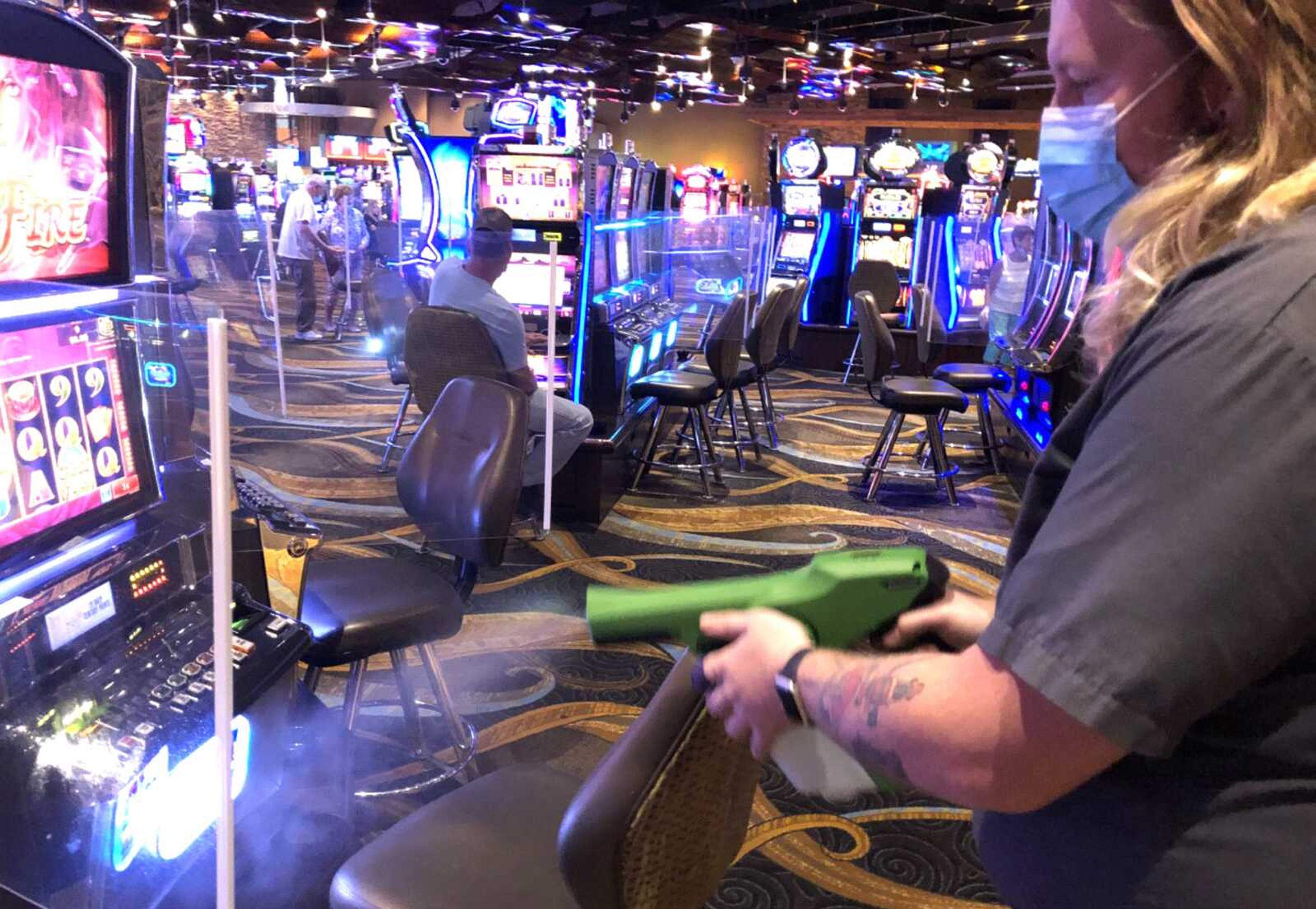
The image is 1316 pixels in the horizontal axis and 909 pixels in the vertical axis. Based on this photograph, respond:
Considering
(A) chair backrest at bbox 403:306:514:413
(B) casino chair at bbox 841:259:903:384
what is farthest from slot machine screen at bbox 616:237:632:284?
(B) casino chair at bbox 841:259:903:384

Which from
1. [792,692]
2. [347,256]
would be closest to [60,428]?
[792,692]

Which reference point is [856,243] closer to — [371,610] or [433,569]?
[433,569]

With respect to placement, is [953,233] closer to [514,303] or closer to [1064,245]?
[1064,245]

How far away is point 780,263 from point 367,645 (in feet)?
22.9

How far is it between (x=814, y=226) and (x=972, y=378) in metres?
3.64

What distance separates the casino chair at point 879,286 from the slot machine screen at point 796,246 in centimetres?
56

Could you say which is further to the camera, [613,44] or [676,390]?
[613,44]

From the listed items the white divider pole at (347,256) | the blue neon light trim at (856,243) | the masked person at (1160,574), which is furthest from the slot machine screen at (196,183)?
the masked person at (1160,574)

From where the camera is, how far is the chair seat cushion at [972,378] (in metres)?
5.03

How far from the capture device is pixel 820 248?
8297mm

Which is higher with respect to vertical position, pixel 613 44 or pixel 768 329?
pixel 613 44

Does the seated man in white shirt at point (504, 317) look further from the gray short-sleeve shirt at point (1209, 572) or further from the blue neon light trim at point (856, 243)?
the blue neon light trim at point (856, 243)

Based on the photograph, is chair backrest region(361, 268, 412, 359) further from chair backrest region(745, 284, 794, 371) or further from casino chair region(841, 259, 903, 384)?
casino chair region(841, 259, 903, 384)

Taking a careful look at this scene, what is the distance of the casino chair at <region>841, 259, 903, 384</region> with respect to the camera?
309 inches
